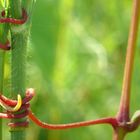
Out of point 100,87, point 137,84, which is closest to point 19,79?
point 137,84

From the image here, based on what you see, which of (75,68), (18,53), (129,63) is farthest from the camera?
(75,68)

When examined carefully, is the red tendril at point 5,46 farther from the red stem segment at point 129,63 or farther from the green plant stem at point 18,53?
the red stem segment at point 129,63

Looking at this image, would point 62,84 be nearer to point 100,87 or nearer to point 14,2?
point 100,87

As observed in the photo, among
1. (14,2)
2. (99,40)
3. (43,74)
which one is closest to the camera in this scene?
(14,2)

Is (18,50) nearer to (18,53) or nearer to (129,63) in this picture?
(18,53)

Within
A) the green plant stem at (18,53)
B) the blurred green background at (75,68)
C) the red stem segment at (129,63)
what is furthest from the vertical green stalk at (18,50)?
the blurred green background at (75,68)

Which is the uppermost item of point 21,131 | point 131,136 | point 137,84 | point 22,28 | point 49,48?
point 22,28

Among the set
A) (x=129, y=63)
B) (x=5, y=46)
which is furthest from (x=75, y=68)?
(x=5, y=46)
